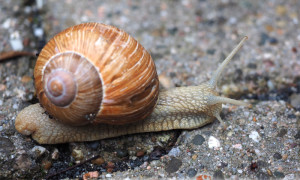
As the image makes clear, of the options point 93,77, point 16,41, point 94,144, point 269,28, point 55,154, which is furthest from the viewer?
point 269,28

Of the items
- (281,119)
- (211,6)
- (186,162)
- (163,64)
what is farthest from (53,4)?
(281,119)

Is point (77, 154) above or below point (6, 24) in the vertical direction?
below

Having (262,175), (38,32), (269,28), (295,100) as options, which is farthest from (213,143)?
(38,32)

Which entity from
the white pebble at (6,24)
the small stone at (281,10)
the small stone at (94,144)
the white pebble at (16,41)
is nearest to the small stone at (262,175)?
the small stone at (94,144)

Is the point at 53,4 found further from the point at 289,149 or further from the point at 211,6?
the point at 289,149

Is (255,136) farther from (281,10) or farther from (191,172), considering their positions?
(281,10)

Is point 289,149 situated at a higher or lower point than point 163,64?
lower
